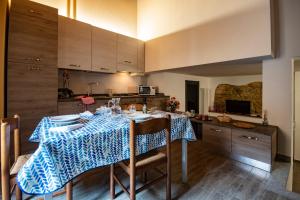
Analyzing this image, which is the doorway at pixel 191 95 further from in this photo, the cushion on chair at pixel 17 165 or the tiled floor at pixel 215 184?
the cushion on chair at pixel 17 165

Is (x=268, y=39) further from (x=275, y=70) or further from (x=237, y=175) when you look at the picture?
(x=237, y=175)

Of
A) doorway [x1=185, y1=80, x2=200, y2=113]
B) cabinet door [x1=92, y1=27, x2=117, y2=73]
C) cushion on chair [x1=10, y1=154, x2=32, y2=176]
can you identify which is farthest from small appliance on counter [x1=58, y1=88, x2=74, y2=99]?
doorway [x1=185, y1=80, x2=200, y2=113]

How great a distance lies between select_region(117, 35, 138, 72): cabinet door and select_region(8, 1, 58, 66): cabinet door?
1335 mm

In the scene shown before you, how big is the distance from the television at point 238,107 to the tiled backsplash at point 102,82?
3718 millimetres

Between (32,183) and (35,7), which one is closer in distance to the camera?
(32,183)

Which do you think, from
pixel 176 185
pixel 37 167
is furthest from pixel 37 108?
pixel 176 185

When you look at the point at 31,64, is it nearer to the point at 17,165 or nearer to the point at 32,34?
the point at 32,34

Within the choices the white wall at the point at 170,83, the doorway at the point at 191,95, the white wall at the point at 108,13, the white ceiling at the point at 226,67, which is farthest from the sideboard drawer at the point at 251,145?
the white wall at the point at 108,13

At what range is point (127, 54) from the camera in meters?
3.73

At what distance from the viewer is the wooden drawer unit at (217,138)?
2.68m

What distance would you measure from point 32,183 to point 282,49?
3619mm

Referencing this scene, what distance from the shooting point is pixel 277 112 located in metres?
2.70

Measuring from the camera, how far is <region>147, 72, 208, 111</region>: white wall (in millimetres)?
4328

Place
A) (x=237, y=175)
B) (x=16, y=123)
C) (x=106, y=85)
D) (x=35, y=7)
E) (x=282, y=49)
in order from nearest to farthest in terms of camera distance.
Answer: (x=16, y=123), (x=237, y=175), (x=35, y=7), (x=282, y=49), (x=106, y=85)
